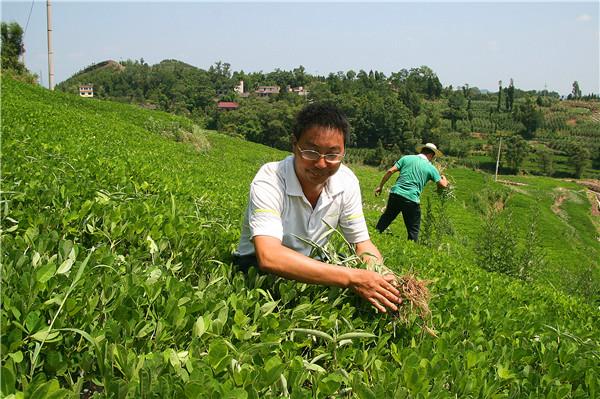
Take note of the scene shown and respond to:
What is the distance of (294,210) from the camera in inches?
109

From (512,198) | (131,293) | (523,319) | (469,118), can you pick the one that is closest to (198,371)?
(131,293)

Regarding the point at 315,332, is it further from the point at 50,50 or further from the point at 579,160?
the point at 579,160

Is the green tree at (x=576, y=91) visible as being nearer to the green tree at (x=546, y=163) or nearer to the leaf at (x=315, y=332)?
the green tree at (x=546, y=163)

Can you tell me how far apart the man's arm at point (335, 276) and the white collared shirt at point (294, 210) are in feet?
0.65

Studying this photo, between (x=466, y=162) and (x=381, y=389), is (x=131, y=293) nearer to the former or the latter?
(x=381, y=389)

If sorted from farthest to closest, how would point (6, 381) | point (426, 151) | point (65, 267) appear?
point (426, 151)
point (65, 267)
point (6, 381)

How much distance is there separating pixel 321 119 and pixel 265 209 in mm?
591

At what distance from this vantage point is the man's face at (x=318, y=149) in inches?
102

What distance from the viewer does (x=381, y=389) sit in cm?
152

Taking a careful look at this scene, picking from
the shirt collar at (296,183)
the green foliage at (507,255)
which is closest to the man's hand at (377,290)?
the shirt collar at (296,183)

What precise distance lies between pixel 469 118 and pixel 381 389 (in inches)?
4445

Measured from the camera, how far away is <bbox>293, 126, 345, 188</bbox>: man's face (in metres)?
2.59

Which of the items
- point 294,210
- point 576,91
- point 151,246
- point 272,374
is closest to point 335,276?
point 294,210

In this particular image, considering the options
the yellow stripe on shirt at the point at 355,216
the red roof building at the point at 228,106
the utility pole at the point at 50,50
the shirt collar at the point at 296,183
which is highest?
the red roof building at the point at 228,106
